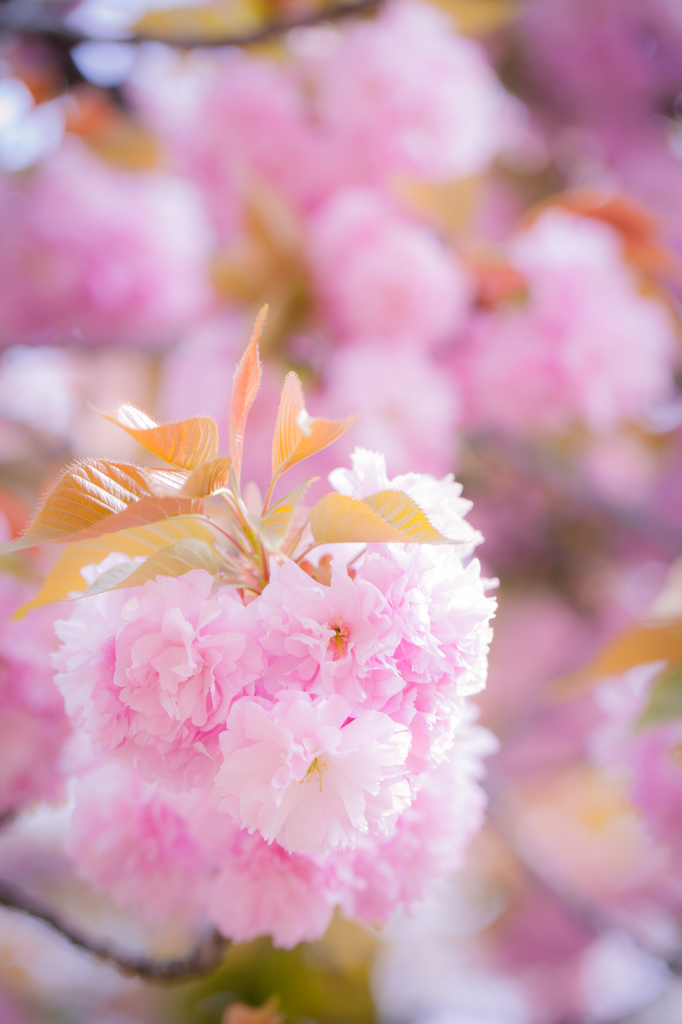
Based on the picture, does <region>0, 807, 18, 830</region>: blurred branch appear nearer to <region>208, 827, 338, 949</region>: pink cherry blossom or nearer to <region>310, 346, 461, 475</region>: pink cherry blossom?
<region>208, 827, 338, 949</region>: pink cherry blossom

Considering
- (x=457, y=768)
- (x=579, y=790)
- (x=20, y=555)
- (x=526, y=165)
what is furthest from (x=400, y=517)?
(x=579, y=790)

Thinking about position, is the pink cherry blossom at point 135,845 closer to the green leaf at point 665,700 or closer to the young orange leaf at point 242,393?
the young orange leaf at point 242,393

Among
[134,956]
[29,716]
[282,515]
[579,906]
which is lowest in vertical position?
[579,906]

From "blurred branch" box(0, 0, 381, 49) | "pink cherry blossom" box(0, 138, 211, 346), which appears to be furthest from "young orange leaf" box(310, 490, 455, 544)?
"blurred branch" box(0, 0, 381, 49)

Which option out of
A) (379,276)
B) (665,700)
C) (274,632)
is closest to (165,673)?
(274,632)

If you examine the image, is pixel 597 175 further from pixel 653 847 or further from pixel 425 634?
pixel 425 634

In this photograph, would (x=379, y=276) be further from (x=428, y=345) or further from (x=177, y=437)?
(x=177, y=437)

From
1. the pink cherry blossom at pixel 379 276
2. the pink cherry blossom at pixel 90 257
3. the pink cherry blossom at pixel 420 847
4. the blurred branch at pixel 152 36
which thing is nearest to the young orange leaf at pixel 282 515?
the pink cherry blossom at pixel 420 847
